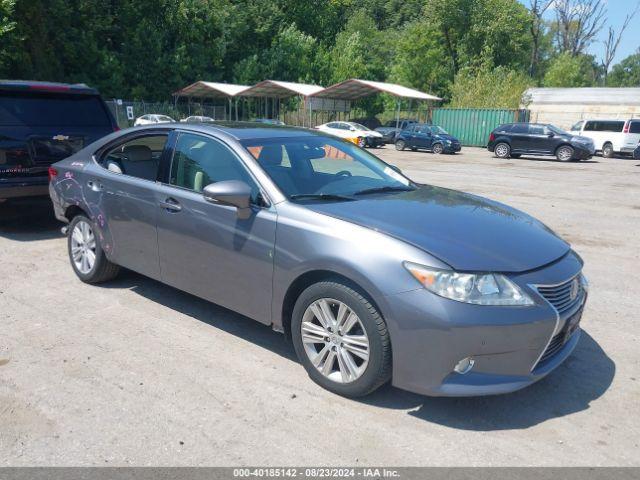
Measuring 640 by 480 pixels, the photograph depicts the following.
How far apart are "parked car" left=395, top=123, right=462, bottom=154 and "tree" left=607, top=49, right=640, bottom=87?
81.3 metres

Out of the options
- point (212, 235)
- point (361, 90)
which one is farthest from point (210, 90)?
point (212, 235)

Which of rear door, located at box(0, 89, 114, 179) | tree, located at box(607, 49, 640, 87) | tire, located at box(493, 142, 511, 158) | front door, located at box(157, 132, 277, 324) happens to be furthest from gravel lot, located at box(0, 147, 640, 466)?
tree, located at box(607, 49, 640, 87)

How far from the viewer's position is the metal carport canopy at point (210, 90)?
40.4 m

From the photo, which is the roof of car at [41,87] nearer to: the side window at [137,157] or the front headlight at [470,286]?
the side window at [137,157]

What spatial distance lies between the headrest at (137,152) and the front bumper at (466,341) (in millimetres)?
3023

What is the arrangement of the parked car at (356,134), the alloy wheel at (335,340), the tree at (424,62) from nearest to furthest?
the alloy wheel at (335,340) < the parked car at (356,134) < the tree at (424,62)

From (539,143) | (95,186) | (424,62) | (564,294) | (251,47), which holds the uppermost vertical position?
(251,47)

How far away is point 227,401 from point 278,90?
1529 inches

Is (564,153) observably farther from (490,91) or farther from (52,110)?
(52,110)

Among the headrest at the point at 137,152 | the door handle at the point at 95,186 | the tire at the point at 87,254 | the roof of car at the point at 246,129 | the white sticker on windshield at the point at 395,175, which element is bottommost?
the tire at the point at 87,254

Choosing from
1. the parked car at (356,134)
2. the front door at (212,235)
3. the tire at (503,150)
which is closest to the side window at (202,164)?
the front door at (212,235)

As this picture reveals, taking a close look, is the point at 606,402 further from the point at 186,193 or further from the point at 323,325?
the point at 186,193

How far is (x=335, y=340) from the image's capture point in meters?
3.42

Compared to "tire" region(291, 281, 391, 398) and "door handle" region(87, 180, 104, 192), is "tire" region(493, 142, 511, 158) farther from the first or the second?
"tire" region(291, 281, 391, 398)
